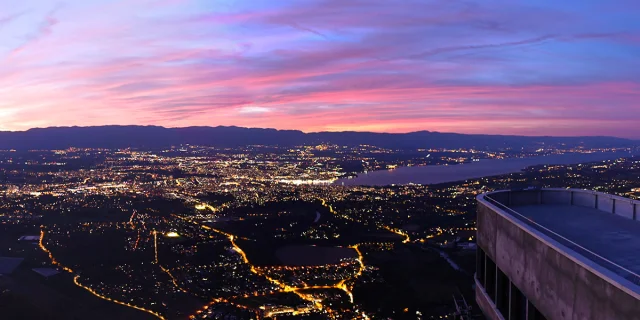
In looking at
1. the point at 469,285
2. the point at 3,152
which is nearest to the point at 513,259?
the point at 469,285

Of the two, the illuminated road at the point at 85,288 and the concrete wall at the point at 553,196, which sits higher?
the concrete wall at the point at 553,196

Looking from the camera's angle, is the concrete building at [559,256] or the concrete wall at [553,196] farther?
the concrete wall at [553,196]

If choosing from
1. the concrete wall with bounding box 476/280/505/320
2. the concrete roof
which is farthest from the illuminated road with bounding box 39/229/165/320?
the concrete roof

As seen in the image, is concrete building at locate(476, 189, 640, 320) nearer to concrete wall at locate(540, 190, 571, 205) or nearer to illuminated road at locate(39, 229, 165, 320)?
concrete wall at locate(540, 190, 571, 205)

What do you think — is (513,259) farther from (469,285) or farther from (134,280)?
(134,280)

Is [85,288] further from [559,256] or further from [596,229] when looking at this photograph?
[559,256]

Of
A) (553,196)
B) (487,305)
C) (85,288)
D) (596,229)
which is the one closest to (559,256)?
(596,229)

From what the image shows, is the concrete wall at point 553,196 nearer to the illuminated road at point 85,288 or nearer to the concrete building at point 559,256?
the concrete building at point 559,256

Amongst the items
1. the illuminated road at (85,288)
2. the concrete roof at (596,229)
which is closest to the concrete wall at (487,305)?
the concrete roof at (596,229)
